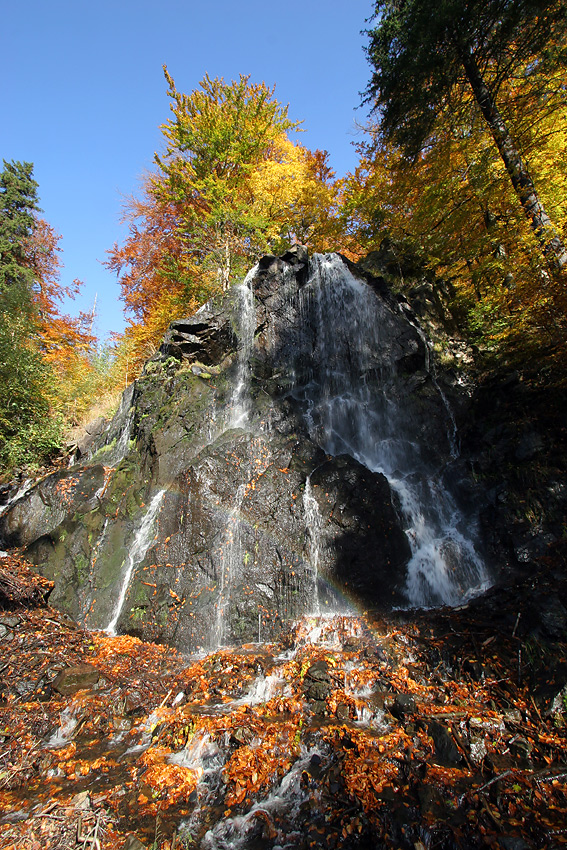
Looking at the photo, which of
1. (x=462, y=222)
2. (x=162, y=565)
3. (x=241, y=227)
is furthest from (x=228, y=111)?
(x=162, y=565)

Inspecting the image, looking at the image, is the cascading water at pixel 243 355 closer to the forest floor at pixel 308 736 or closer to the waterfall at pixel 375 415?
the waterfall at pixel 375 415

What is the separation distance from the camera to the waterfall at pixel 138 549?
7359 mm

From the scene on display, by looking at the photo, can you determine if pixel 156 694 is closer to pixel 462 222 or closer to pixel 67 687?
pixel 67 687

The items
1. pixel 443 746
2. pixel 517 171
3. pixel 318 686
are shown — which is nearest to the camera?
pixel 443 746

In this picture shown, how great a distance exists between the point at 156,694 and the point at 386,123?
46.1ft

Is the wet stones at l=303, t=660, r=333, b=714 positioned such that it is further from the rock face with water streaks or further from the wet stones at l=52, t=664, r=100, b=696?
the wet stones at l=52, t=664, r=100, b=696

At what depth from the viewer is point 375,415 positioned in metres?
9.98

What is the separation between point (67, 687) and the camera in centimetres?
525

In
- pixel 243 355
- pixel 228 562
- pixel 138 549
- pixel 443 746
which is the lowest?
pixel 443 746

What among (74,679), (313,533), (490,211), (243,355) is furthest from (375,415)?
(74,679)

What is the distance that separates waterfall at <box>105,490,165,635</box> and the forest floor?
1.03 meters

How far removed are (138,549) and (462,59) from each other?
1364cm

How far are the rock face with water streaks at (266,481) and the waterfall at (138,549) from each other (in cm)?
5

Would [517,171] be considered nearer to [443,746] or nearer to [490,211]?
[490,211]
